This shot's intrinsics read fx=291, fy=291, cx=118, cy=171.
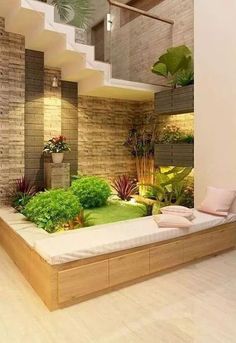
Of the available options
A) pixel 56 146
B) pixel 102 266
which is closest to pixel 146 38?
pixel 56 146

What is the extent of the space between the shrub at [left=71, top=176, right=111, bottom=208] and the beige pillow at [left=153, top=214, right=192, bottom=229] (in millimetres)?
2233

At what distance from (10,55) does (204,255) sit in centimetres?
491

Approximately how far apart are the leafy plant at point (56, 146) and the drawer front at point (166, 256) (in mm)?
3430

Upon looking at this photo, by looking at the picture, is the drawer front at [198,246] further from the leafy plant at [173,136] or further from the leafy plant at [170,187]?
the leafy plant at [173,136]

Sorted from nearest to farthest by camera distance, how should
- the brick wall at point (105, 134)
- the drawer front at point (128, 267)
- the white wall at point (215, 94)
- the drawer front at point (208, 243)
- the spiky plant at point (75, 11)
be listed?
1. the drawer front at point (128, 267)
2. the drawer front at point (208, 243)
3. the white wall at point (215, 94)
4. the spiky plant at point (75, 11)
5. the brick wall at point (105, 134)

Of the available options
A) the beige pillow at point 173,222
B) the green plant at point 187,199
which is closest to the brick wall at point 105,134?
the green plant at point 187,199

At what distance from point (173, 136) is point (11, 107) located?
3.25m

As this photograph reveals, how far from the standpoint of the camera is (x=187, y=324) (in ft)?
7.61

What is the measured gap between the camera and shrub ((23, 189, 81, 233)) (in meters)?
3.89

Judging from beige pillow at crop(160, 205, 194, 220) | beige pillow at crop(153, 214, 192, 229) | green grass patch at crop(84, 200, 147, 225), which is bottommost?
green grass patch at crop(84, 200, 147, 225)

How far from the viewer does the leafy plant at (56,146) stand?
5.94 meters

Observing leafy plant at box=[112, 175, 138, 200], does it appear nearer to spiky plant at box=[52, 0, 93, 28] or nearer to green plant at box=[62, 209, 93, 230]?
green plant at box=[62, 209, 93, 230]

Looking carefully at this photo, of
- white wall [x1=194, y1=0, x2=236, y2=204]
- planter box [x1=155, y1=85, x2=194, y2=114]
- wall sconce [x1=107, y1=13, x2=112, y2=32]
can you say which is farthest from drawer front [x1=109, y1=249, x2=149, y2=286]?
wall sconce [x1=107, y1=13, x2=112, y2=32]

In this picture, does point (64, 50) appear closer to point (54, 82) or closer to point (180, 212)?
point (54, 82)
